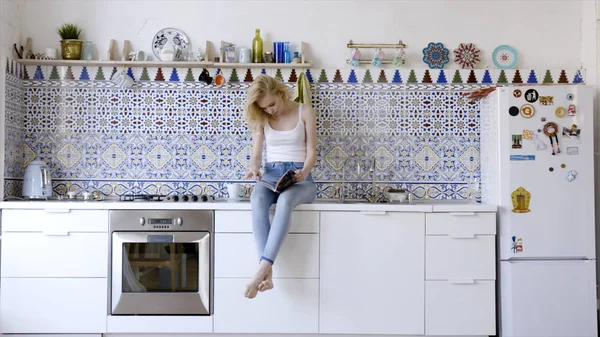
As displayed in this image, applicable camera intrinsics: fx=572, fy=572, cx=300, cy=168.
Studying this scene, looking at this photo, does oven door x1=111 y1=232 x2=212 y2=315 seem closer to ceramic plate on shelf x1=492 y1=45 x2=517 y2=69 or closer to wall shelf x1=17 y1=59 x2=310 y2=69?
wall shelf x1=17 y1=59 x2=310 y2=69

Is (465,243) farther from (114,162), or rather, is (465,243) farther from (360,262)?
(114,162)

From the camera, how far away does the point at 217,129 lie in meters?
3.85

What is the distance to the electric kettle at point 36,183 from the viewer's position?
11.7ft

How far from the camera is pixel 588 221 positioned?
10.9 feet

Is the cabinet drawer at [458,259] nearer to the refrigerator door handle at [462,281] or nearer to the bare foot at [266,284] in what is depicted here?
the refrigerator door handle at [462,281]

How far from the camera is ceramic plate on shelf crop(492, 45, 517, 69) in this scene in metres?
3.86

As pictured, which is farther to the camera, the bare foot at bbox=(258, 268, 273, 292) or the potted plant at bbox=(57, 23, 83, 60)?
the potted plant at bbox=(57, 23, 83, 60)

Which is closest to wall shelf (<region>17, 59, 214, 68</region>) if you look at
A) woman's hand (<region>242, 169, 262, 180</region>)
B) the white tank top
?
the white tank top

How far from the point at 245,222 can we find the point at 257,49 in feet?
3.93

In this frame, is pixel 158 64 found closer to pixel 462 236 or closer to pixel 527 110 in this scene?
pixel 462 236

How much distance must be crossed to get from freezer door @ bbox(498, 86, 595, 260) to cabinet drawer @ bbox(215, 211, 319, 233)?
1.10 meters

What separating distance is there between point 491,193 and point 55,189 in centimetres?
281

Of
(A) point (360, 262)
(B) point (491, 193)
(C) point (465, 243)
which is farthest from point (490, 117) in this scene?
(A) point (360, 262)

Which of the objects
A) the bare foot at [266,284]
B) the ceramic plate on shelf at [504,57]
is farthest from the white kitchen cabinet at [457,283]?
the ceramic plate on shelf at [504,57]
